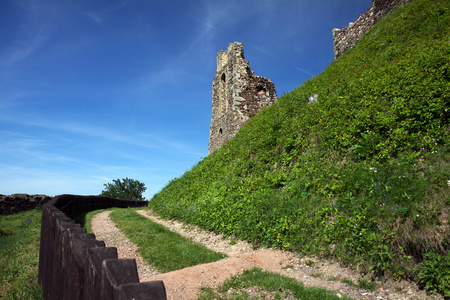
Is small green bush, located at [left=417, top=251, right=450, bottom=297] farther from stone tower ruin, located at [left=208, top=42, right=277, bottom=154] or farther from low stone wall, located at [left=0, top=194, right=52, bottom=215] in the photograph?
low stone wall, located at [left=0, top=194, right=52, bottom=215]

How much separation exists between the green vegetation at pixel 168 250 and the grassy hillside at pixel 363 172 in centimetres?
107

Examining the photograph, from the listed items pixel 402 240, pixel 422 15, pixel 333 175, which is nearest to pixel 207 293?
pixel 402 240

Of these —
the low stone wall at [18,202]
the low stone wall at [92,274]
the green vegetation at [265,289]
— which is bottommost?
the green vegetation at [265,289]

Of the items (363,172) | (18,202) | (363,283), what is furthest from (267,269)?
(18,202)

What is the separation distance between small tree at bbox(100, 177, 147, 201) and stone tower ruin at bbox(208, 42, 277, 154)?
2401 cm

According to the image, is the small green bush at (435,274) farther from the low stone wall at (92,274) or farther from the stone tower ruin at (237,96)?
the stone tower ruin at (237,96)

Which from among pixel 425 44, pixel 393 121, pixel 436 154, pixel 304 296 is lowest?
pixel 304 296

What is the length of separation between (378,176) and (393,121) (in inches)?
66.7

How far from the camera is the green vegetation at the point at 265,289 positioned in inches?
152

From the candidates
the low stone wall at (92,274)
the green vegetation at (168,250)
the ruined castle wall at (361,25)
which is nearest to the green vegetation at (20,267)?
the low stone wall at (92,274)

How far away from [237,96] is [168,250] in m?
14.7

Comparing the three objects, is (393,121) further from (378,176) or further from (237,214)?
(237,214)

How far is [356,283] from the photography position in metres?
4.16

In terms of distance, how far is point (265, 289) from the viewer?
4141 mm
